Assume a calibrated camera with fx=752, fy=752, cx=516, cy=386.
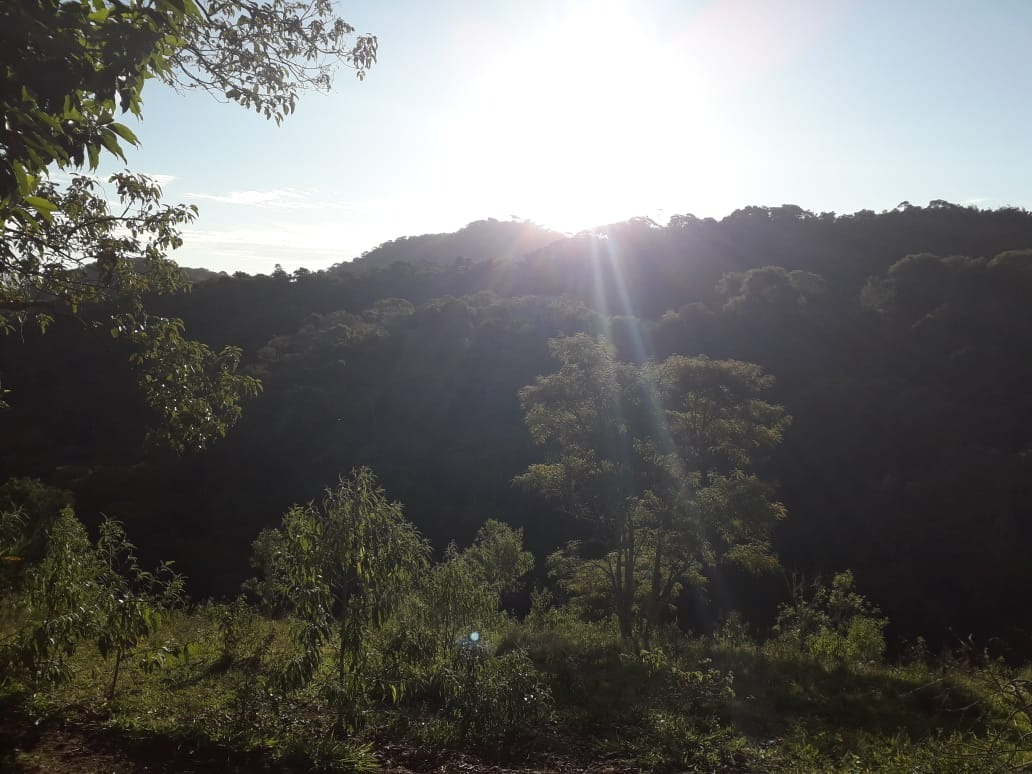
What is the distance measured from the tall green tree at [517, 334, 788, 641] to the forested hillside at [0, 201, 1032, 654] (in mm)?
9344

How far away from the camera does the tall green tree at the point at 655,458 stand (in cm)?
1128

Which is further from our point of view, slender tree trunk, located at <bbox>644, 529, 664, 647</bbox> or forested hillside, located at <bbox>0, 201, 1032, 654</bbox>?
forested hillside, located at <bbox>0, 201, 1032, 654</bbox>

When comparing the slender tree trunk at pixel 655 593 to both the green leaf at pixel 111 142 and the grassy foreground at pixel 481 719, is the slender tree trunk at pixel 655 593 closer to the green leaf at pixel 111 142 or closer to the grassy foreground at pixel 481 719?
the grassy foreground at pixel 481 719

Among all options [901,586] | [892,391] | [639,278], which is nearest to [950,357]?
[892,391]

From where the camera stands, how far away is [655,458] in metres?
11.5

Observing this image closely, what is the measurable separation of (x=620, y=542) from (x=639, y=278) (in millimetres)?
38407

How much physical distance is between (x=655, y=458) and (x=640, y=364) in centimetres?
1394

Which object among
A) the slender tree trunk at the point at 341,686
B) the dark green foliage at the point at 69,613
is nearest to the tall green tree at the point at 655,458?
the slender tree trunk at the point at 341,686

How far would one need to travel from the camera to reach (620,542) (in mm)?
11812

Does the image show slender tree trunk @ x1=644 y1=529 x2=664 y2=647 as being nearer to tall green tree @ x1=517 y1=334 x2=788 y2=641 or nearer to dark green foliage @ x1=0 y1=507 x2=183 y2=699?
tall green tree @ x1=517 y1=334 x2=788 y2=641

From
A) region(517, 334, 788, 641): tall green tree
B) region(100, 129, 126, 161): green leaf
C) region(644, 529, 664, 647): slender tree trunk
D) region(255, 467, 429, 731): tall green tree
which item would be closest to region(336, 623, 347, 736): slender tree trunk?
region(255, 467, 429, 731): tall green tree

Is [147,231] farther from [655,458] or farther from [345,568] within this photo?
[655,458]

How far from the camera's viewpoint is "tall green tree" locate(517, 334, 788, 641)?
11281 millimetres

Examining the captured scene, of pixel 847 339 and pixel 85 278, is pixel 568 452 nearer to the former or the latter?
pixel 85 278
